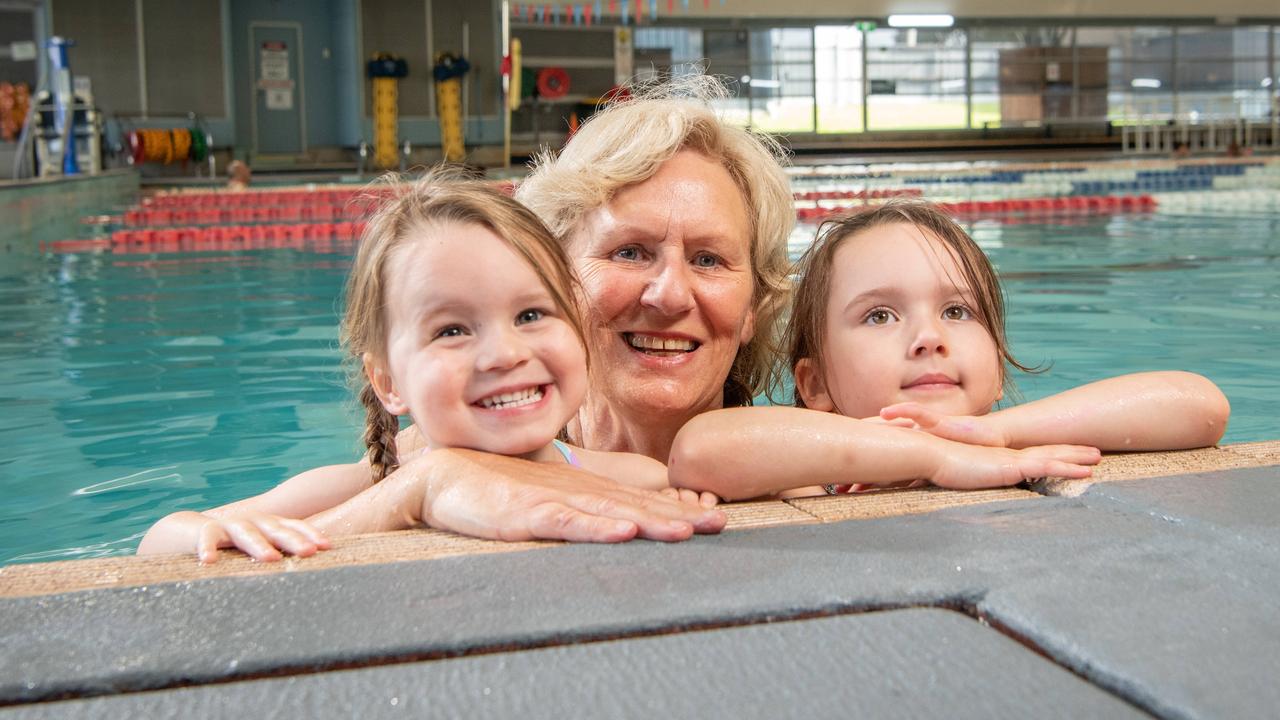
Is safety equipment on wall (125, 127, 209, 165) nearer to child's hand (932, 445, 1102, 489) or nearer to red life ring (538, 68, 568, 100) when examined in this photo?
red life ring (538, 68, 568, 100)

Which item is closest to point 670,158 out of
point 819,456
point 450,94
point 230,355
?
point 819,456

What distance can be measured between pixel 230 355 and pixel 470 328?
3.80 metres

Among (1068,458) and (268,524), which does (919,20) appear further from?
(268,524)

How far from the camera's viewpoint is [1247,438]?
4.04 metres

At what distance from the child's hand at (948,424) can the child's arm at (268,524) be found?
0.93 metres

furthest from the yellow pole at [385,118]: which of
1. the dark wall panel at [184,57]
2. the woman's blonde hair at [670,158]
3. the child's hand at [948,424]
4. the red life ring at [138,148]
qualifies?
the child's hand at [948,424]

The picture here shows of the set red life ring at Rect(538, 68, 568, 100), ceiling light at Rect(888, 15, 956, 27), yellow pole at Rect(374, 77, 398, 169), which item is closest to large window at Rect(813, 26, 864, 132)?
ceiling light at Rect(888, 15, 956, 27)

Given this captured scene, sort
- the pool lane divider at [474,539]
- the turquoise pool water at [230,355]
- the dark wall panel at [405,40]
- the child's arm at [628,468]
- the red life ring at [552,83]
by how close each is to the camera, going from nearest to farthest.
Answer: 1. the pool lane divider at [474,539]
2. the child's arm at [628,468]
3. the turquoise pool water at [230,355]
4. the dark wall panel at [405,40]
5. the red life ring at [552,83]

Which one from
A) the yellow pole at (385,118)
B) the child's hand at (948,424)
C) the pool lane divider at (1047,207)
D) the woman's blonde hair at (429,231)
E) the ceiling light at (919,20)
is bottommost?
the child's hand at (948,424)

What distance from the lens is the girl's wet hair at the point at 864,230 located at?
7.76 feet

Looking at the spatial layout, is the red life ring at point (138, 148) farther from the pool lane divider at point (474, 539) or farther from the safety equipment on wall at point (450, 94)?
the pool lane divider at point (474, 539)

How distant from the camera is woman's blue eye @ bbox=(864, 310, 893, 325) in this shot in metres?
2.30

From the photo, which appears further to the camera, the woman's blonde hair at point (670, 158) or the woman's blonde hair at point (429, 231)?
the woman's blonde hair at point (670, 158)

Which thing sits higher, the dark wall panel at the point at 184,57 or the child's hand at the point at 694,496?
the dark wall panel at the point at 184,57
